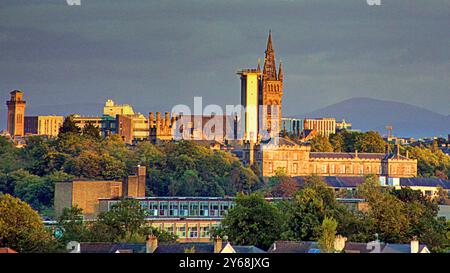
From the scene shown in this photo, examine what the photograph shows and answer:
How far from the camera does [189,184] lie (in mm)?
60750

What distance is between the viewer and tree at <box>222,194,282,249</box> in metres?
29.2

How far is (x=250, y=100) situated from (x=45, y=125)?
536 inches

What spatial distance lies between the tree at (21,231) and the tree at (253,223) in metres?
4.33

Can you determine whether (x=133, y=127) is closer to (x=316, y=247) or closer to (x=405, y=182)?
(x=405, y=182)

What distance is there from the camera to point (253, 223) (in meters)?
30.6

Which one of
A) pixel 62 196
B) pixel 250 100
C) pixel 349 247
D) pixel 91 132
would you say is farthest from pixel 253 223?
pixel 250 100

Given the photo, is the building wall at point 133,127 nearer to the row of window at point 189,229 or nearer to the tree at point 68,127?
the tree at point 68,127

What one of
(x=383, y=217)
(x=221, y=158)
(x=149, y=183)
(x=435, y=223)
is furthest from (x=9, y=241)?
(x=221, y=158)

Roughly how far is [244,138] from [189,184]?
23.6m

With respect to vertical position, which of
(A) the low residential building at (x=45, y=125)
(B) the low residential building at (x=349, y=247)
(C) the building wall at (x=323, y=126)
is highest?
(C) the building wall at (x=323, y=126)

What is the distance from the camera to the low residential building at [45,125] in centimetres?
8264

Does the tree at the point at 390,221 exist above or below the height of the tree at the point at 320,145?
below

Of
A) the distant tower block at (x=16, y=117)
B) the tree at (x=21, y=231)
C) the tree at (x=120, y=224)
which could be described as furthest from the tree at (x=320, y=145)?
the tree at (x=21, y=231)

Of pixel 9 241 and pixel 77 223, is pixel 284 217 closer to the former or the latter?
pixel 77 223
